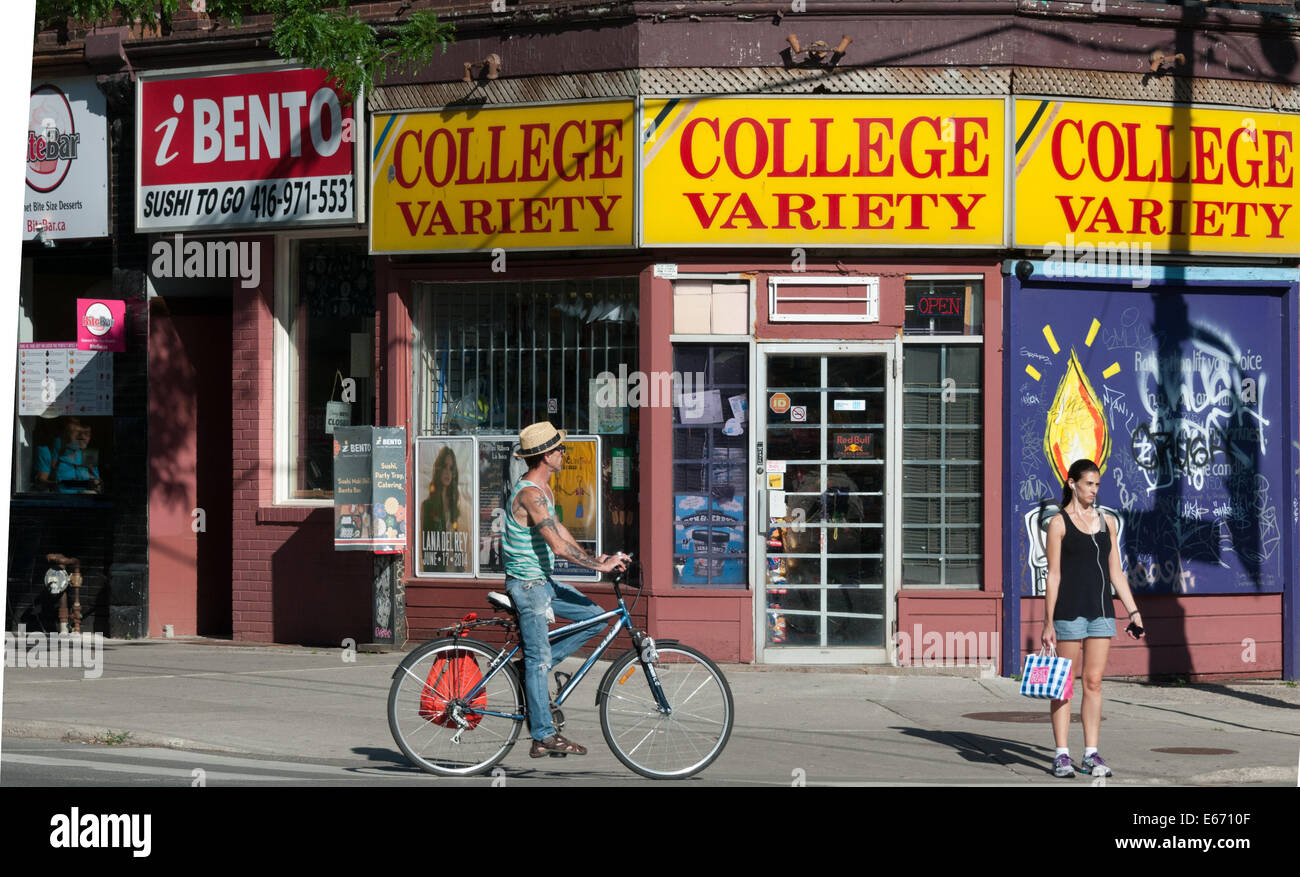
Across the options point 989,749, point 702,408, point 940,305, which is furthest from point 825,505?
point 989,749

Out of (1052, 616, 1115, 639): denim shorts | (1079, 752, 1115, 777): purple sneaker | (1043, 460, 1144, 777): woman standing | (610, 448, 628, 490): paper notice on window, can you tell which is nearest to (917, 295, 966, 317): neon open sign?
(610, 448, 628, 490): paper notice on window

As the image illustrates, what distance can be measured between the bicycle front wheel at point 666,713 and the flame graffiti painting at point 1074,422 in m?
5.73

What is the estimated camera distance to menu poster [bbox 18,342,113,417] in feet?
53.3

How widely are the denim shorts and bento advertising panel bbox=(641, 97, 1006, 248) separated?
4786mm

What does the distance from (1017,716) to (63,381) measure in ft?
33.8

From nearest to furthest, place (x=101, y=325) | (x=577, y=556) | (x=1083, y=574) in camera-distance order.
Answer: (x=577, y=556)
(x=1083, y=574)
(x=101, y=325)

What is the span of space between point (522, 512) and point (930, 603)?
Result: 218 inches

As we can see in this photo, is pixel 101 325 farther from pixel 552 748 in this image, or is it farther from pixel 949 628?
pixel 552 748

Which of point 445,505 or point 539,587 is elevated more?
point 445,505

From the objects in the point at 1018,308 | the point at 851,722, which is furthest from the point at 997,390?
the point at 851,722

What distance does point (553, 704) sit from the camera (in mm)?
8758

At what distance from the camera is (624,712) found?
28.0 feet

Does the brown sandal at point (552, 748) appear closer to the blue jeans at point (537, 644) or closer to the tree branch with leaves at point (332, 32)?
the blue jeans at point (537, 644)

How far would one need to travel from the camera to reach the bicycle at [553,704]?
8.55 metres
